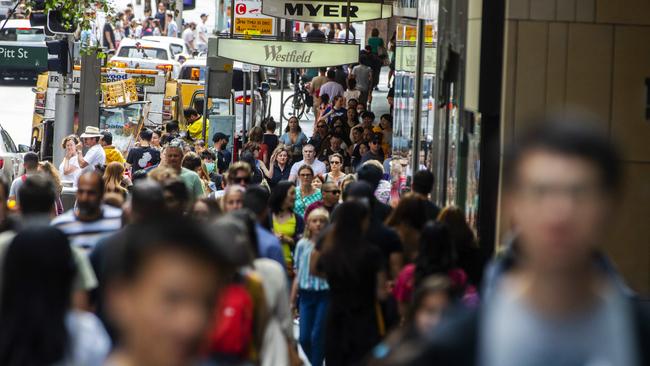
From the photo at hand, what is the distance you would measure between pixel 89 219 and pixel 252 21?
18.2m

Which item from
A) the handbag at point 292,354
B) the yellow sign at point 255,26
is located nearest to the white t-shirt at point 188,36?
the yellow sign at point 255,26

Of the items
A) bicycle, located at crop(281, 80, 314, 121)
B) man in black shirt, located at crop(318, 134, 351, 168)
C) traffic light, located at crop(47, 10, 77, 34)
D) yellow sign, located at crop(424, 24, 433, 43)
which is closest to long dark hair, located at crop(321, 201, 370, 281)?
yellow sign, located at crop(424, 24, 433, 43)

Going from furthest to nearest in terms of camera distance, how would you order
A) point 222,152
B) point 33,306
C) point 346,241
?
point 222,152
point 346,241
point 33,306

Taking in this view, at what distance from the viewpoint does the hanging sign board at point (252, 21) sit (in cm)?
2620

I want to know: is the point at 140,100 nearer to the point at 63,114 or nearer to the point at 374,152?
the point at 63,114

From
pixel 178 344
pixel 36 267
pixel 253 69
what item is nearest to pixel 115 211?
pixel 36 267

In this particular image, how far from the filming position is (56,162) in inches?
861

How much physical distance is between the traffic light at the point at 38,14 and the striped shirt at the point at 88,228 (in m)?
13.5

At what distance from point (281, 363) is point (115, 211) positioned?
2.88 meters

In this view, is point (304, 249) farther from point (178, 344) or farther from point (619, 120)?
point (178, 344)

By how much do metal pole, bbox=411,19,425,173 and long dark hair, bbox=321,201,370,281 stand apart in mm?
7235

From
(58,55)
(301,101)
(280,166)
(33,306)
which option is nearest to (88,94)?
(58,55)

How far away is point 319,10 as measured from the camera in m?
21.9

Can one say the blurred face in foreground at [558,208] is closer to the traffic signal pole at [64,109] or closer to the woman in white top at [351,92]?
the traffic signal pole at [64,109]
